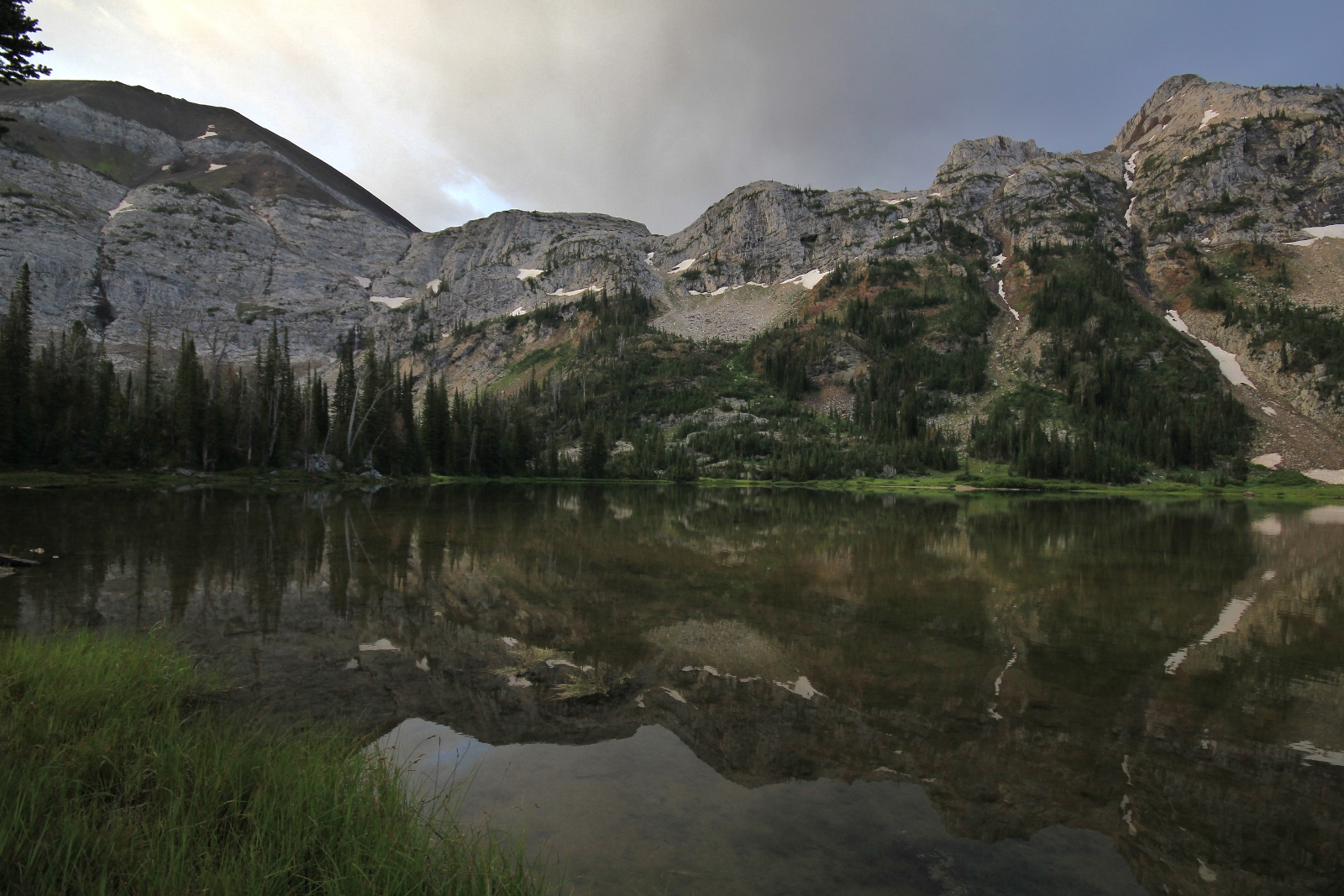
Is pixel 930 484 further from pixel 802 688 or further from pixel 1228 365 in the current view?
pixel 802 688

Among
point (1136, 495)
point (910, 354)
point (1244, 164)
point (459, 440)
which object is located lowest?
point (1136, 495)

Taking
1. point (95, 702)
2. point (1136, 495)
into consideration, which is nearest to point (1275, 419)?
point (1136, 495)

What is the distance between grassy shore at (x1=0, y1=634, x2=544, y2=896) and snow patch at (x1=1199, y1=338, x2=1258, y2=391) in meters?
181

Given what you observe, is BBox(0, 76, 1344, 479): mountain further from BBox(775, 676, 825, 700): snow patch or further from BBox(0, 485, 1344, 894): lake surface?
BBox(775, 676, 825, 700): snow patch

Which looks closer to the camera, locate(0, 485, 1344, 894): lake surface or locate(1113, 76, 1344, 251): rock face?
locate(0, 485, 1344, 894): lake surface

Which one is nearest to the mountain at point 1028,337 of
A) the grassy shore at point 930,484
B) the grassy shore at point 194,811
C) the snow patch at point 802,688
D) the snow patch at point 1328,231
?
the snow patch at point 1328,231

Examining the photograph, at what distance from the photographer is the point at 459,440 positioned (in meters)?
92.1

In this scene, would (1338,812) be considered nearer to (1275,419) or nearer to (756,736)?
(756,736)

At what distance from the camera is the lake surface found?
5422 millimetres

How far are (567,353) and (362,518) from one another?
541 feet

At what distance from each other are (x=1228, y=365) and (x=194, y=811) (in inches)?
7468

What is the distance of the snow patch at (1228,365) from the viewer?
5315 inches

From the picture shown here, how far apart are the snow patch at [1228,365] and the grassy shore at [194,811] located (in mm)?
180775

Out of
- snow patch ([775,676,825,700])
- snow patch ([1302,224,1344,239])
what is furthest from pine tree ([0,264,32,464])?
snow patch ([1302,224,1344,239])
